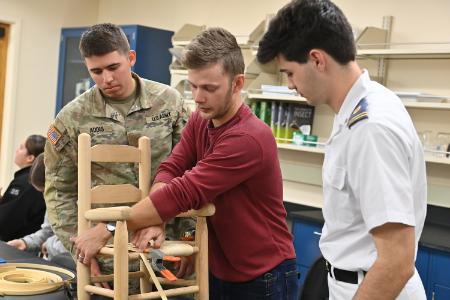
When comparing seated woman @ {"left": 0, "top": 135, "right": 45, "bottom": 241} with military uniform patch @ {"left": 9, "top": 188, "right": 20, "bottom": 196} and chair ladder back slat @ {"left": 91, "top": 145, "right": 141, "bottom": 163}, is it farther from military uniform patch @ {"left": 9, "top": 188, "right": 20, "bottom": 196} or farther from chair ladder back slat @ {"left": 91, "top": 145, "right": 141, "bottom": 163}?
chair ladder back slat @ {"left": 91, "top": 145, "right": 141, "bottom": 163}

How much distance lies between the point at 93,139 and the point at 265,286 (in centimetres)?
75

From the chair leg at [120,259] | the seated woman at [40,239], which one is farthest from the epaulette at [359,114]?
the seated woman at [40,239]

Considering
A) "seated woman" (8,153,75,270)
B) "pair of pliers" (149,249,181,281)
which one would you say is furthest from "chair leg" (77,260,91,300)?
"seated woman" (8,153,75,270)

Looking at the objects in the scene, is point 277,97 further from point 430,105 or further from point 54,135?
point 54,135

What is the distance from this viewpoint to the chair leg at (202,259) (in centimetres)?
162

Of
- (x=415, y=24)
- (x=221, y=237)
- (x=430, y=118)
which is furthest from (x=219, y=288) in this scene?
(x=415, y=24)

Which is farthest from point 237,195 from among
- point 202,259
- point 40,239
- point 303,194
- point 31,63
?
point 31,63

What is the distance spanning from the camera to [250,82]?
437 cm

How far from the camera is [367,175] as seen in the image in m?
1.10

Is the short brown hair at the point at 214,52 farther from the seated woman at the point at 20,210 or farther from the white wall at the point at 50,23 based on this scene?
the white wall at the point at 50,23

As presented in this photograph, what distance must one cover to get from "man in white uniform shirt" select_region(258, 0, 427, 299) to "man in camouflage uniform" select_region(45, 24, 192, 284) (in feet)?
2.75

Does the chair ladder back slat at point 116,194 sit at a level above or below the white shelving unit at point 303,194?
above

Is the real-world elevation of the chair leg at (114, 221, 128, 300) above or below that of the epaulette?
below

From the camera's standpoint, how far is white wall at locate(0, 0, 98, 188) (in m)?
5.49
